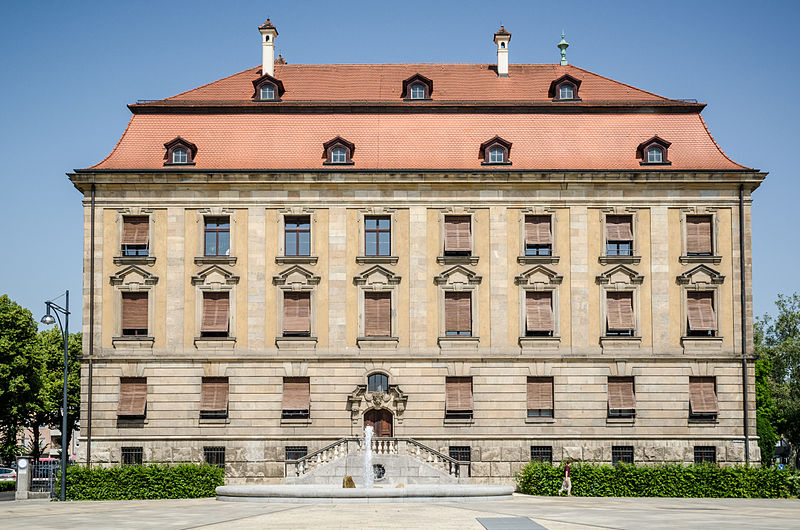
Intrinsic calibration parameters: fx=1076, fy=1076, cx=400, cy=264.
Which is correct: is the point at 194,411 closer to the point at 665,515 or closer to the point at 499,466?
the point at 499,466

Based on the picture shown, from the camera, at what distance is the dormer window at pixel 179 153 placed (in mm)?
50513

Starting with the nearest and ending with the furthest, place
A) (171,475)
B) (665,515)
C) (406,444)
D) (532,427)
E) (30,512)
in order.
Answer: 1. (665,515)
2. (30,512)
3. (171,475)
4. (406,444)
5. (532,427)

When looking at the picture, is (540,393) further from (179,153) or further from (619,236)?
(179,153)

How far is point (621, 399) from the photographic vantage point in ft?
161

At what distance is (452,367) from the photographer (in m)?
49.3

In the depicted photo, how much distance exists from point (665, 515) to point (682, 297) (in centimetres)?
1900

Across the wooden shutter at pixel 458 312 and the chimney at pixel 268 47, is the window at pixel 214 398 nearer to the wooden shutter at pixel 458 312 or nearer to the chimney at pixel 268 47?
the wooden shutter at pixel 458 312

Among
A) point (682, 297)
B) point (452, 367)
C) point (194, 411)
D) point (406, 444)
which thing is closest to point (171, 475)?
point (194, 411)

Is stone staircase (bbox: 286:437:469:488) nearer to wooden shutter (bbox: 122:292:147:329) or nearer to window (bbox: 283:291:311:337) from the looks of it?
window (bbox: 283:291:311:337)

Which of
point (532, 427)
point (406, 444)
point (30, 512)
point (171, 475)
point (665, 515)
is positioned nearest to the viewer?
point (665, 515)

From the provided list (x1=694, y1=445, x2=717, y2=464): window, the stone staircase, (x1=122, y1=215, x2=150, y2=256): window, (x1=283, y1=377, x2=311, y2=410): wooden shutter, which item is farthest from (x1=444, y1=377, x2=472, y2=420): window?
(x1=122, y1=215, x2=150, y2=256): window

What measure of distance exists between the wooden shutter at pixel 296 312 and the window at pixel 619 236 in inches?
561

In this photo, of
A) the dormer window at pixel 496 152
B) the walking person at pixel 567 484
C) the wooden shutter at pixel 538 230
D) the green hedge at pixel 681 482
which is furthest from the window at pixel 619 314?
the walking person at pixel 567 484

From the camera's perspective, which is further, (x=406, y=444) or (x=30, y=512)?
(x=406, y=444)
